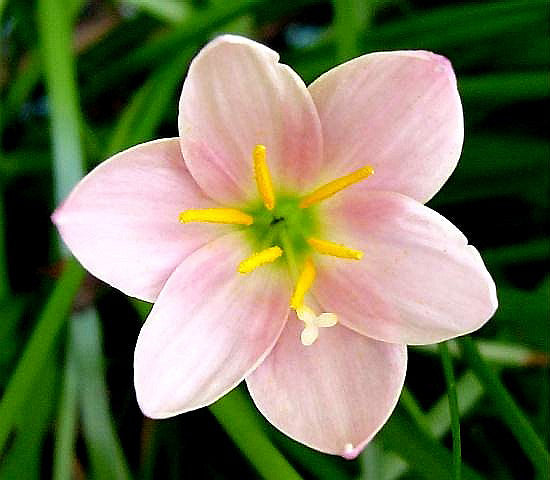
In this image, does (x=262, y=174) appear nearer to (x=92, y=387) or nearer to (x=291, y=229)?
(x=291, y=229)

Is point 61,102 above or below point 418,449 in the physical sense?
above

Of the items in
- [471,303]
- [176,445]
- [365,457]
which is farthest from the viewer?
[176,445]

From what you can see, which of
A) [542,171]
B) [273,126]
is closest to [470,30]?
[542,171]

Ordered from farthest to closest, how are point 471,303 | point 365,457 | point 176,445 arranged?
point 176,445, point 365,457, point 471,303

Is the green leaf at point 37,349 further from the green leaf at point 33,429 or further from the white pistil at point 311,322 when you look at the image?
the white pistil at point 311,322

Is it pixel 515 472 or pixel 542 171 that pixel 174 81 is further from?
pixel 515 472

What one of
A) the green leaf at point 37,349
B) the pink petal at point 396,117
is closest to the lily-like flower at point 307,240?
Result: the pink petal at point 396,117

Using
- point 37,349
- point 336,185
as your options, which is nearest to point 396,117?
point 336,185
